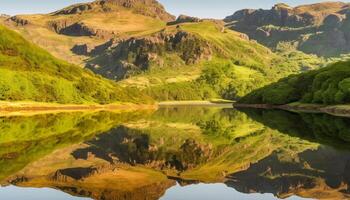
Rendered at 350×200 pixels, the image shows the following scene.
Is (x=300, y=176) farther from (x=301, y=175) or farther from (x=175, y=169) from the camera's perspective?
(x=175, y=169)

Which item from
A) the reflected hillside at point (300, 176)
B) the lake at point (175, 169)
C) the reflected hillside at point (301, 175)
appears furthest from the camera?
the reflected hillside at point (301, 175)

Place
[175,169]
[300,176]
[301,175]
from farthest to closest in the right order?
[175,169], [301,175], [300,176]

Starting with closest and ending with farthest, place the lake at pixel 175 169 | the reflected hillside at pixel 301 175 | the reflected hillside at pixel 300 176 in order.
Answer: the lake at pixel 175 169, the reflected hillside at pixel 300 176, the reflected hillside at pixel 301 175

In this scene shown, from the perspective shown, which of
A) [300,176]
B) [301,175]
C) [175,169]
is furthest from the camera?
[175,169]

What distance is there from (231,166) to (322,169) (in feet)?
28.0

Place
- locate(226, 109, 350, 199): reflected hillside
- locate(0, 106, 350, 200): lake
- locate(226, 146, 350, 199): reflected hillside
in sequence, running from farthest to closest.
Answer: locate(226, 109, 350, 199): reflected hillside
locate(226, 146, 350, 199): reflected hillside
locate(0, 106, 350, 200): lake

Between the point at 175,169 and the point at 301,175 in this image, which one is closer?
the point at 301,175

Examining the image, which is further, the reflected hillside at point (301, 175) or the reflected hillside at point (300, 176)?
the reflected hillside at point (301, 175)

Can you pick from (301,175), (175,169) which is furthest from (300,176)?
(175,169)

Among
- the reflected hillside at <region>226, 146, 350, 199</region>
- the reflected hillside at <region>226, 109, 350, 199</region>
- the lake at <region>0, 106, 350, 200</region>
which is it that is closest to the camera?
the lake at <region>0, 106, 350, 200</region>

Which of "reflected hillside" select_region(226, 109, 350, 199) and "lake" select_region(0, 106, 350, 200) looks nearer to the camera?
"lake" select_region(0, 106, 350, 200)

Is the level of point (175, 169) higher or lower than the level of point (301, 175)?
lower

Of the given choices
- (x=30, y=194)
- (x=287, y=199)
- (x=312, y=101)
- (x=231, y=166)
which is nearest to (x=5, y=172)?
(x=30, y=194)

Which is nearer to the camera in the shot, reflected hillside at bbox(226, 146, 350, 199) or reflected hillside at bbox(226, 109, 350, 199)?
reflected hillside at bbox(226, 146, 350, 199)
